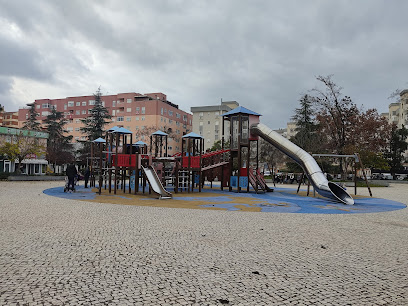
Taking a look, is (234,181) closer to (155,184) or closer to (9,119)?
(155,184)

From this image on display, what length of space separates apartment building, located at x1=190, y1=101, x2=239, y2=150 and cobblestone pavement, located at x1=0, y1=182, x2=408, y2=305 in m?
76.3

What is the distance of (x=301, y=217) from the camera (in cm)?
1137

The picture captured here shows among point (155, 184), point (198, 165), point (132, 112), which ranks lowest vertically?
point (155, 184)

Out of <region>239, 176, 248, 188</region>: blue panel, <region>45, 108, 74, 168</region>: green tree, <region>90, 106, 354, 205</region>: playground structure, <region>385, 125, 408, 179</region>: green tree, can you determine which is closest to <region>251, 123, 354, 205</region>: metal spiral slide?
<region>90, 106, 354, 205</region>: playground structure

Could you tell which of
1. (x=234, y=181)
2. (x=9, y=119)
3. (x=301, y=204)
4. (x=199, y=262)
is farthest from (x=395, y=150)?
(x=9, y=119)

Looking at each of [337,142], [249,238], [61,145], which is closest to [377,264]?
[249,238]

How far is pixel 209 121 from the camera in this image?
87.0 meters

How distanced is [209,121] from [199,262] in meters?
82.0

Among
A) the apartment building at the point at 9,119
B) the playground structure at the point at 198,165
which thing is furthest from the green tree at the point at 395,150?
the apartment building at the point at 9,119

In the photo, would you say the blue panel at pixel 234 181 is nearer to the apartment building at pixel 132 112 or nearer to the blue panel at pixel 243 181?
the blue panel at pixel 243 181

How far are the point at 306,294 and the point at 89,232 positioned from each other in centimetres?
562

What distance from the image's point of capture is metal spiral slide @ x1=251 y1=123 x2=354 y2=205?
57.0 feet

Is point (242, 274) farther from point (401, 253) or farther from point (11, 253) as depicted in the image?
point (11, 253)

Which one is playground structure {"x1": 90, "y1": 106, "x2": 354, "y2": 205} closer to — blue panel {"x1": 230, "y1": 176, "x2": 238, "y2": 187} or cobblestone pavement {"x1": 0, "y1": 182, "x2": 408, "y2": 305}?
blue panel {"x1": 230, "y1": 176, "x2": 238, "y2": 187}
